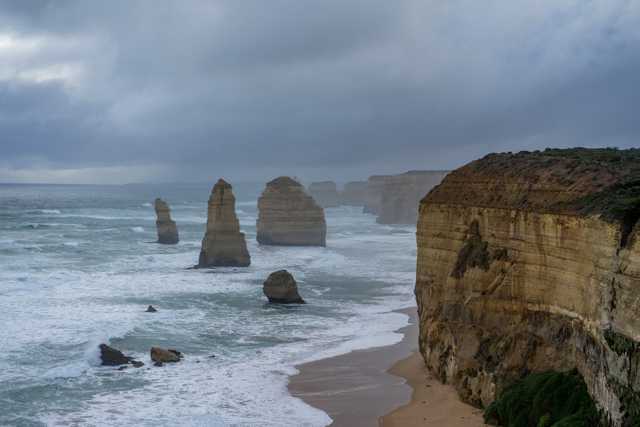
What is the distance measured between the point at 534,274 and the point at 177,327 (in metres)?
20.0

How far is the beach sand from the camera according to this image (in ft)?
71.6

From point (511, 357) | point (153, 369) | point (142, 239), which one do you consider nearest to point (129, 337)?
point (153, 369)

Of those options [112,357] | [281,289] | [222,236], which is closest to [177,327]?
[112,357]

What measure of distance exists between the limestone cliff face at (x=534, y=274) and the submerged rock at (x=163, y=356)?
943cm

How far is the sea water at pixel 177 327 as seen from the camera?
2352 centimetres

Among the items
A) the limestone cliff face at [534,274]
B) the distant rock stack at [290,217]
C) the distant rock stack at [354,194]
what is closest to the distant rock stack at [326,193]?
the distant rock stack at [354,194]

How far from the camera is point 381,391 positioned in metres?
25.3

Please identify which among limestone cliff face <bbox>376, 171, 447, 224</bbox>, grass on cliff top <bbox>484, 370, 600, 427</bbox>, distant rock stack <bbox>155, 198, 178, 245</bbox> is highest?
limestone cliff face <bbox>376, 171, 447, 224</bbox>

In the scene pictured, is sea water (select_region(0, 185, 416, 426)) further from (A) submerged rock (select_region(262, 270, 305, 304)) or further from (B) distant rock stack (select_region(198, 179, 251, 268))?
(B) distant rock stack (select_region(198, 179, 251, 268))

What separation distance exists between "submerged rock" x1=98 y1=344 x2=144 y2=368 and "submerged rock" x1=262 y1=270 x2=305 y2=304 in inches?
533

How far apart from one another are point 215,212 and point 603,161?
36.8 m

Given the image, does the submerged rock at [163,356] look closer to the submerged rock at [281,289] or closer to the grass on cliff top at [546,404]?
the submerged rock at [281,289]

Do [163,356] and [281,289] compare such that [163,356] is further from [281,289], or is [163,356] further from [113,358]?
[281,289]

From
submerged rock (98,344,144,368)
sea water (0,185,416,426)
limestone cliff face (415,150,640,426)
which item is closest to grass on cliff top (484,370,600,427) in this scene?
limestone cliff face (415,150,640,426)
